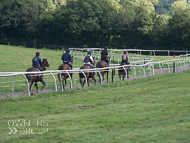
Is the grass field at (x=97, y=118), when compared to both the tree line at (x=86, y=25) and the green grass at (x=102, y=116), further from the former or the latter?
the tree line at (x=86, y=25)

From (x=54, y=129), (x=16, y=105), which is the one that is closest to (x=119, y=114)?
(x=54, y=129)

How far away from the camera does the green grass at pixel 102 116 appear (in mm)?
6655

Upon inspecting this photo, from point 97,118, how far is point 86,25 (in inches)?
1705

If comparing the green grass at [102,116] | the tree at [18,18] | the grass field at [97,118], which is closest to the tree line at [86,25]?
the tree at [18,18]

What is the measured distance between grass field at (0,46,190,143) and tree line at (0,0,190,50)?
116ft

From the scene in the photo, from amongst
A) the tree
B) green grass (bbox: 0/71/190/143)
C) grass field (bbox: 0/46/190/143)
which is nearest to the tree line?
the tree

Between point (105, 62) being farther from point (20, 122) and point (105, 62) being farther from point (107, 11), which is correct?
point (107, 11)

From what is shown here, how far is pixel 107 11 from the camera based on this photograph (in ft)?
176

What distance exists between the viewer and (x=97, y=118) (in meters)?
8.38

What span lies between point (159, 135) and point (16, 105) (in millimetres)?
5812

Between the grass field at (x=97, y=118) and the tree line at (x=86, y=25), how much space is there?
35.3 m

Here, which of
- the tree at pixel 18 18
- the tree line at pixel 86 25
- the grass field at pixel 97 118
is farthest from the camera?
the tree at pixel 18 18

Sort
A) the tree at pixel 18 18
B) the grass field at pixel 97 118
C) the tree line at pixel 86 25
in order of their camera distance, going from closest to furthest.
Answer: the grass field at pixel 97 118 → the tree line at pixel 86 25 → the tree at pixel 18 18

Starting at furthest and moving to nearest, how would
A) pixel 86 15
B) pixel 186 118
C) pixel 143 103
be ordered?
pixel 86 15
pixel 143 103
pixel 186 118
